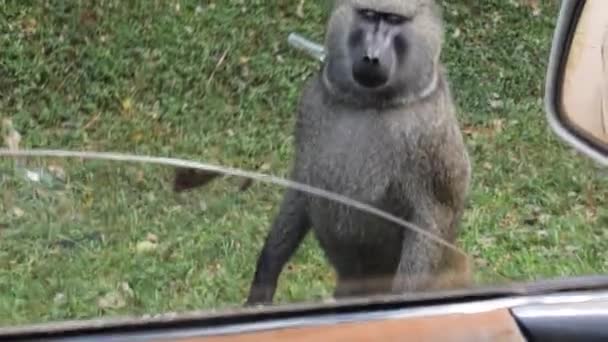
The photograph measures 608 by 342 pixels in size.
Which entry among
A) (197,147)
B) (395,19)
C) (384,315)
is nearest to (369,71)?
(395,19)

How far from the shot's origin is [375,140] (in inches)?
123

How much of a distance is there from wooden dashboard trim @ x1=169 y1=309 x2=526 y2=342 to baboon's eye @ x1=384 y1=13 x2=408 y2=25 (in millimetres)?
1261

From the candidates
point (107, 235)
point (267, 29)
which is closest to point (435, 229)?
point (107, 235)

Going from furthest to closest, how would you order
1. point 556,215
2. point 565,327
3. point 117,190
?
point 556,215 → point 117,190 → point 565,327

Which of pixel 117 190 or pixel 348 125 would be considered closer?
pixel 117 190

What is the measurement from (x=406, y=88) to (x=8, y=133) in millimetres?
2217

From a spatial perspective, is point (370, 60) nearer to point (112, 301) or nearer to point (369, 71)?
point (369, 71)

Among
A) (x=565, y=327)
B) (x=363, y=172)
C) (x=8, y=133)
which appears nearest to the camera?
(x=565, y=327)

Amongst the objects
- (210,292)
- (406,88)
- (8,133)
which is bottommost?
(8,133)

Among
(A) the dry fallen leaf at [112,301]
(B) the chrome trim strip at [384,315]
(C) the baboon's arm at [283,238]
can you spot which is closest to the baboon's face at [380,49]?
(C) the baboon's arm at [283,238]

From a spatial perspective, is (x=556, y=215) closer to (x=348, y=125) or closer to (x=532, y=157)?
(x=532, y=157)

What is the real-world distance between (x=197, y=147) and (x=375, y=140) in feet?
4.08

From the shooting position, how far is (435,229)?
3.12 metres

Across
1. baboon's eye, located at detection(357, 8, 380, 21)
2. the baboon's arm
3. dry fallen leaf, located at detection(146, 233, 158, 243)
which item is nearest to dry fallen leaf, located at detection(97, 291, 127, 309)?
dry fallen leaf, located at detection(146, 233, 158, 243)
